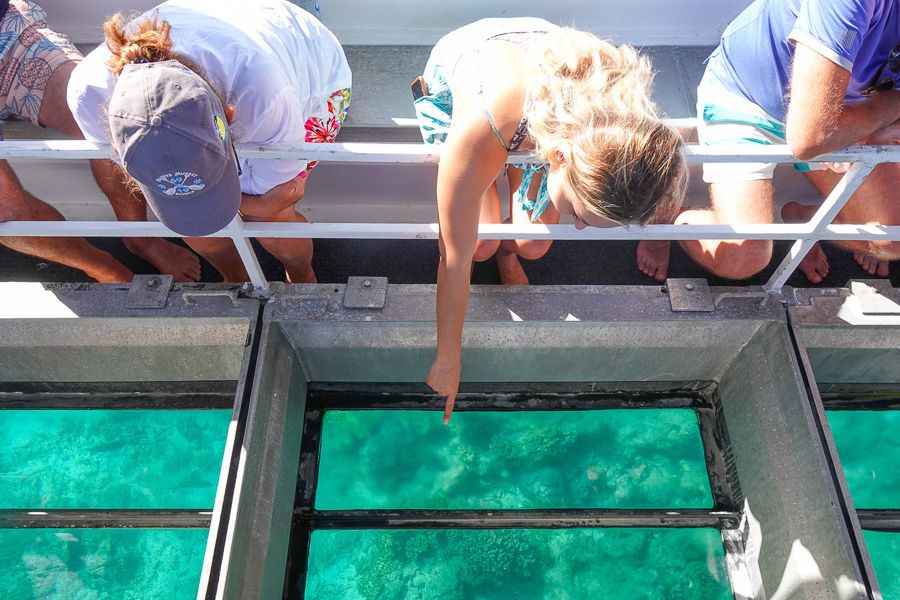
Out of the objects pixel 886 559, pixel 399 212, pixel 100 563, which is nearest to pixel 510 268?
pixel 399 212

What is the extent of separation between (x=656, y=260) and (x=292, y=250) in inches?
57.2

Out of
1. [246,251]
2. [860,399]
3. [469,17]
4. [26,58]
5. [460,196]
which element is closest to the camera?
[460,196]

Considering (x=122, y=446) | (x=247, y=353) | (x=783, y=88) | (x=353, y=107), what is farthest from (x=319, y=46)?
(x=122, y=446)

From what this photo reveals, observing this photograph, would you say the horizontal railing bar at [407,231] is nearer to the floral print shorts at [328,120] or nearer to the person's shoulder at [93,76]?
the floral print shorts at [328,120]

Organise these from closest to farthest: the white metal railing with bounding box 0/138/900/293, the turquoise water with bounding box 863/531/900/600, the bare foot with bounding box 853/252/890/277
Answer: the white metal railing with bounding box 0/138/900/293 < the turquoise water with bounding box 863/531/900/600 < the bare foot with bounding box 853/252/890/277

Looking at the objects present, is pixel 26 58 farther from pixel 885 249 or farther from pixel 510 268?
pixel 885 249

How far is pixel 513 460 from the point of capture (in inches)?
96.6

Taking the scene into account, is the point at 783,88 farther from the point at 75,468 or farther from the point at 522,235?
the point at 75,468

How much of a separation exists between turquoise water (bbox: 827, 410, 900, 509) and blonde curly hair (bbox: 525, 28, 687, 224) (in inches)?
67.6

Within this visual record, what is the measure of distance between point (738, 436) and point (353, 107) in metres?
1.92

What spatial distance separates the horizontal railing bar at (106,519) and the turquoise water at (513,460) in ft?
1.52

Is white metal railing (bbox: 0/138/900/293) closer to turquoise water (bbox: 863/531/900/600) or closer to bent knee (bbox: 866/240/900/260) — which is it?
bent knee (bbox: 866/240/900/260)

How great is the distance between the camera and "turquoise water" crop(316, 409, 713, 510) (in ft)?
7.82

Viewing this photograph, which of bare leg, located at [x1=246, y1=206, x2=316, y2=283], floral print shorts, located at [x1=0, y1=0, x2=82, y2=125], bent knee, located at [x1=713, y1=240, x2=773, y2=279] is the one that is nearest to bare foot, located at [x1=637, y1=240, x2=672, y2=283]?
bent knee, located at [x1=713, y1=240, x2=773, y2=279]
